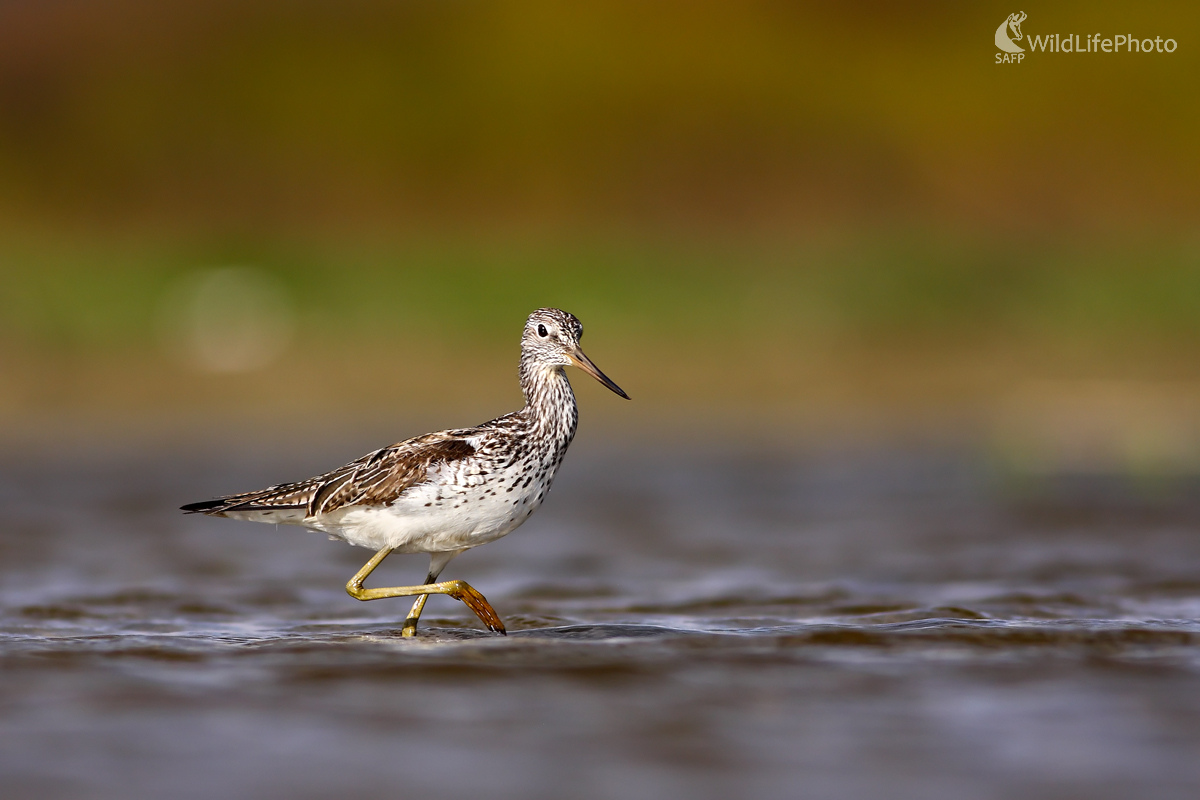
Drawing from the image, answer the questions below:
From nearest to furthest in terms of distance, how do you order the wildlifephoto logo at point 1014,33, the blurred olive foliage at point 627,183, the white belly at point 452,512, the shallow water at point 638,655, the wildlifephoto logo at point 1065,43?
the shallow water at point 638,655, the white belly at point 452,512, the blurred olive foliage at point 627,183, the wildlifephoto logo at point 1065,43, the wildlifephoto logo at point 1014,33

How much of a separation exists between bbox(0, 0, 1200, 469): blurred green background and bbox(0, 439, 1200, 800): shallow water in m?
5.32

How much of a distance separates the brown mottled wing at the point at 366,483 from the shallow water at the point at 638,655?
0.67 meters

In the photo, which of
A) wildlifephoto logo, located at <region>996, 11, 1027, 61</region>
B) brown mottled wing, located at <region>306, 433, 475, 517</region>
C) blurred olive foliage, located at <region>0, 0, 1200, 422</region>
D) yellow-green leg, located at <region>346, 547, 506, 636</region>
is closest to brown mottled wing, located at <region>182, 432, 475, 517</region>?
brown mottled wing, located at <region>306, 433, 475, 517</region>

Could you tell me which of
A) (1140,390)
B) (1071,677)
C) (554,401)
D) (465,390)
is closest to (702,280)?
(465,390)

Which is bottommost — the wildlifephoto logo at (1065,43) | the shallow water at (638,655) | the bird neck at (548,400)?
the shallow water at (638,655)

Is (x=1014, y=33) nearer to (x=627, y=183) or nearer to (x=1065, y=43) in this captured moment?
(x=1065, y=43)

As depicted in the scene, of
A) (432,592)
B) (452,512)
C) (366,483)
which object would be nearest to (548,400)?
(452,512)

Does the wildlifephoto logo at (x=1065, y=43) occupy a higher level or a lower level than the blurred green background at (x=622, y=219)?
higher

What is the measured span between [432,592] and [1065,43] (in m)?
35.5

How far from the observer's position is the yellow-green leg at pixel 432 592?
8.41 metres

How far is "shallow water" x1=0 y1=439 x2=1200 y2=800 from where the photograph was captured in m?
5.44

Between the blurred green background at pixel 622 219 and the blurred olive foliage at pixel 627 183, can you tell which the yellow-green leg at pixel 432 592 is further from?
the blurred olive foliage at pixel 627 183

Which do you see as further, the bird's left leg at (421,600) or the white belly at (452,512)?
the bird's left leg at (421,600)

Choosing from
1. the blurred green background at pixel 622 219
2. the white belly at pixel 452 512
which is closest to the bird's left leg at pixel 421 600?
the white belly at pixel 452 512
